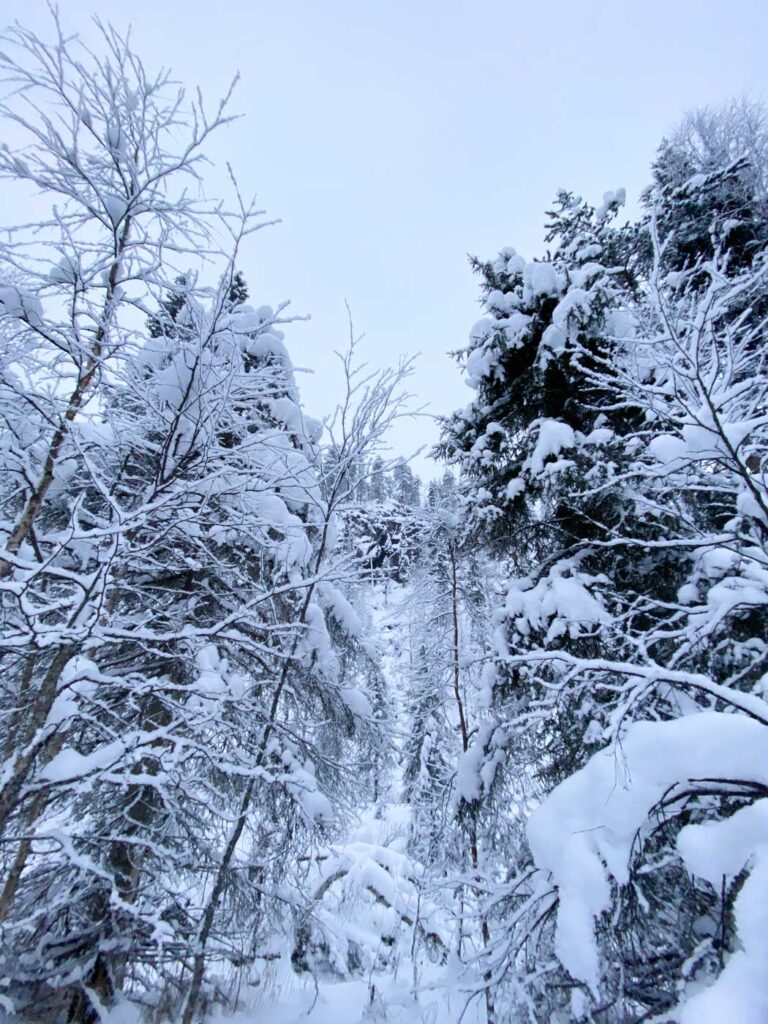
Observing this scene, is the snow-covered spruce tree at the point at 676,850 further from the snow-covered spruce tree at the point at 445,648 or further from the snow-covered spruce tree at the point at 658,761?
the snow-covered spruce tree at the point at 445,648

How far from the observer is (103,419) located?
266cm

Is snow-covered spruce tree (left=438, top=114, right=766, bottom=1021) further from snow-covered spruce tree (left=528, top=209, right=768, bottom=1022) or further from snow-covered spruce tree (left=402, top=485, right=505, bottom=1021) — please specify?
snow-covered spruce tree (left=402, top=485, right=505, bottom=1021)

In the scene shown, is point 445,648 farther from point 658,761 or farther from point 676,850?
point 658,761

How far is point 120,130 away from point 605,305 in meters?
4.70

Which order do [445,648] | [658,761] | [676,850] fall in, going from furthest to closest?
[445,648]
[676,850]
[658,761]

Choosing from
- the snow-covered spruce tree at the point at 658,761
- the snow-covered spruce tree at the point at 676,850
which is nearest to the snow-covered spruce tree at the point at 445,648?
the snow-covered spruce tree at the point at 658,761

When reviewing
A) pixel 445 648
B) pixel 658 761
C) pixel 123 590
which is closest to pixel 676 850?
pixel 658 761

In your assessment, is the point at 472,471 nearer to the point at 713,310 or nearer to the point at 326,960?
the point at 713,310

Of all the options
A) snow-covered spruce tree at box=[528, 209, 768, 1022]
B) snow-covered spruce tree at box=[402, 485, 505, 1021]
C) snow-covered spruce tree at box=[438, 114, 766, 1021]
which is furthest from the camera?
snow-covered spruce tree at box=[402, 485, 505, 1021]

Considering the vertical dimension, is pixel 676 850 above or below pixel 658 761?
below

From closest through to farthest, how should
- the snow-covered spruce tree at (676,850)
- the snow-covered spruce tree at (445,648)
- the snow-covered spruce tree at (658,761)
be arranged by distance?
the snow-covered spruce tree at (676,850)
the snow-covered spruce tree at (658,761)
the snow-covered spruce tree at (445,648)

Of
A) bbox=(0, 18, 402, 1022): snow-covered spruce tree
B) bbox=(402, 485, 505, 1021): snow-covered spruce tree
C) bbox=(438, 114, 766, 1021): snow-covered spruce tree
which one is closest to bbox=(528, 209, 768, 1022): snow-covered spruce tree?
bbox=(438, 114, 766, 1021): snow-covered spruce tree

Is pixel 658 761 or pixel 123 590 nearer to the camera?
pixel 658 761

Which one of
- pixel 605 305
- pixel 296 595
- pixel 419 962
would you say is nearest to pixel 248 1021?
pixel 419 962
